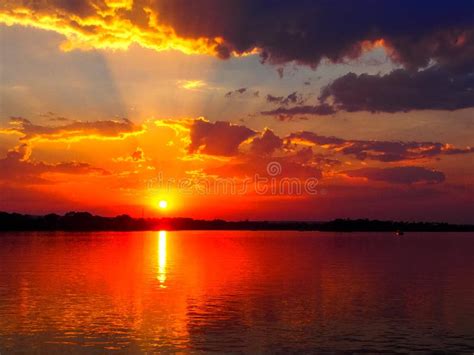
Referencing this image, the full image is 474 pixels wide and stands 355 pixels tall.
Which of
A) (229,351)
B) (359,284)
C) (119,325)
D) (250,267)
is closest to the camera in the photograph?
(229,351)

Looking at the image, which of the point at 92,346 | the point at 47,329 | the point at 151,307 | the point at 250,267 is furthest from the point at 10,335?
the point at 250,267

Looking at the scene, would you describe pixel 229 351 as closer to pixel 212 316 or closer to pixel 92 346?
pixel 92 346

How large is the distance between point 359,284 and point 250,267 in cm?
2643

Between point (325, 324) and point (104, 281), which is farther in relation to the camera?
point (104, 281)

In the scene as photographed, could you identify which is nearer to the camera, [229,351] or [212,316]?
[229,351]

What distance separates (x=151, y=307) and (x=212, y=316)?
6607mm

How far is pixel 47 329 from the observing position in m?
37.8

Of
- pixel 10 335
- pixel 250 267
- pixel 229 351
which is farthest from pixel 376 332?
pixel 250 267

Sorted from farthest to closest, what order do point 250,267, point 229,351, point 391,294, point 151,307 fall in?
point 250,267
point 391,294
point 151,307
point 229,351

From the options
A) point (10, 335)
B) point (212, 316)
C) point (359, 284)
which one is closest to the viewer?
point (10, 335)

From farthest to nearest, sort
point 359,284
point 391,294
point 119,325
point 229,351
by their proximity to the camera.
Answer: point 359,284 < point 391,294 < point 119,325 < point 229,351

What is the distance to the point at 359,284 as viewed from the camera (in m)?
63.9

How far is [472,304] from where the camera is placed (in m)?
49.2

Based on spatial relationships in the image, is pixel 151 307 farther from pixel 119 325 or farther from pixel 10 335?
pixel 10 335
